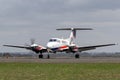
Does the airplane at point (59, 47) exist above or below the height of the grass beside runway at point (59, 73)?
above

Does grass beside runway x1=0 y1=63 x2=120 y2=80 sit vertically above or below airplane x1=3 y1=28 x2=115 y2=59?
below

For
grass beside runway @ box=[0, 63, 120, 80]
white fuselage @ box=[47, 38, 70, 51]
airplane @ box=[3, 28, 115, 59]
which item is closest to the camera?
grass beside runway @ box=[0, 63, 120, 80]

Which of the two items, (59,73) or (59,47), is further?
(59,47)

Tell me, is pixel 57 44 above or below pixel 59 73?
above

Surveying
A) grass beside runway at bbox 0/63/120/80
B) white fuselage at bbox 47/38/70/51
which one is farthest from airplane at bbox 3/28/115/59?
grass beside runway at bbox 0/63/120/80

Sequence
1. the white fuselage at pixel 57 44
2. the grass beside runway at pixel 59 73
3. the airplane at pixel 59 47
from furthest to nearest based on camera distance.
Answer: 1. the white fuselage at pixel 57 44
2. the airplane at pixel 59 47
3. the grass beside runway at pixel 59 73

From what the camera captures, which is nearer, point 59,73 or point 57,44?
point 59,73

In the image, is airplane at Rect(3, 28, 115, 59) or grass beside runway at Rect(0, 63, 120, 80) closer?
grass beside runway at Rect(0, 63, 120, 80)

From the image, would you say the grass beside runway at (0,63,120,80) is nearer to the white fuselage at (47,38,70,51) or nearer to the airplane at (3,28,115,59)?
the airplane at (3,28,115,59)

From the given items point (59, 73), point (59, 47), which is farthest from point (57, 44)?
point (59, 73)

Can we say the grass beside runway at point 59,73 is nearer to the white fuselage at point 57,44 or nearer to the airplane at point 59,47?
the airplane at point 59,47

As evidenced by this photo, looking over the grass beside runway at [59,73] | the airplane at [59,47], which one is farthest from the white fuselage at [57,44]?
the grass beside runway at [59,73]

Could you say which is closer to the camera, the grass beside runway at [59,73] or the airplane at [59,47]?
the grass beside runway at [59,73]

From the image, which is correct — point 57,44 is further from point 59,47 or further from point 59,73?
point 59,73
